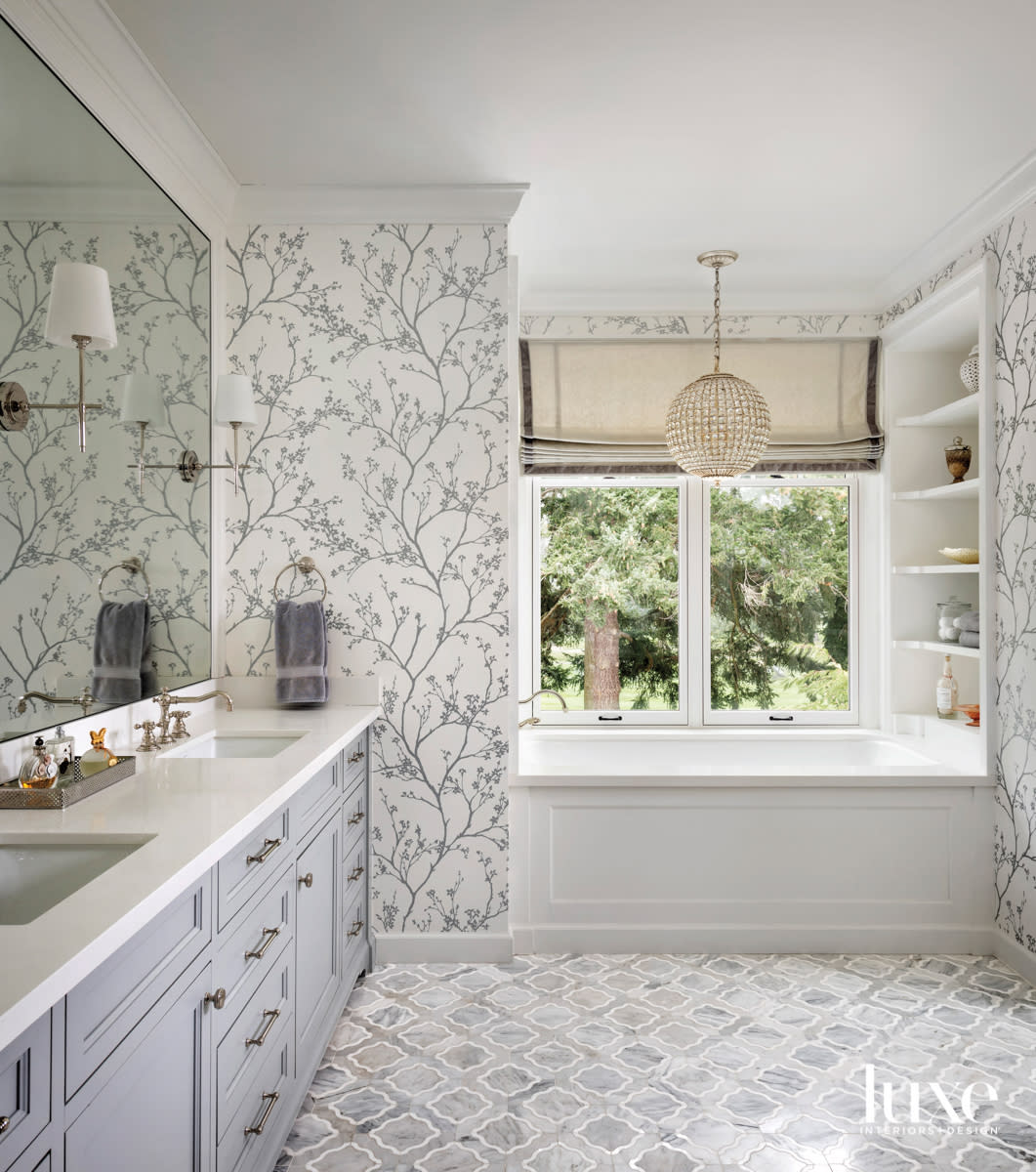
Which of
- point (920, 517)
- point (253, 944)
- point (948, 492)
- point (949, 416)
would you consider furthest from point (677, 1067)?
point (949, 416)

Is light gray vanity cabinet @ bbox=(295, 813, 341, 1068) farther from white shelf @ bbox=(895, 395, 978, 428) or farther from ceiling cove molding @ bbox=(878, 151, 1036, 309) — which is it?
ceiling cove molding @ bbox=(878, 151, 1036, 309)

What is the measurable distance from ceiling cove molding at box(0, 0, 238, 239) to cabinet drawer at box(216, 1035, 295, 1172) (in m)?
2.18

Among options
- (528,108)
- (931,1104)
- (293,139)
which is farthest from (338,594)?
(931,1104)

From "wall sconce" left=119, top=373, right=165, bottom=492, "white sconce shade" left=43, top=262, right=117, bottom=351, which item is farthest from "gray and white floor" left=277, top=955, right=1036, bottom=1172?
"white sconce shade" left=43, top=262, right=117, bottom=351

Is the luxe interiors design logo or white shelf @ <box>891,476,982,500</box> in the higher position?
white shelf @ <box>891,476,982,500</box>

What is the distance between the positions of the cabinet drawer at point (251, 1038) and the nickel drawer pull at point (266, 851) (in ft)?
0.80

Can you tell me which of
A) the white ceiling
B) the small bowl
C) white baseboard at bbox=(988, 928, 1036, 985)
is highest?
the white ceiling

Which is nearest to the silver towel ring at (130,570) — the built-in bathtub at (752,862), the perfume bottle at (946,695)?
the built-in bathtub at (752,862)

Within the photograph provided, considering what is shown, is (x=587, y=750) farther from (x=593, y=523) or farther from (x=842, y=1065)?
(x=842, y=1065)

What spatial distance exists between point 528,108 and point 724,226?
3.51 ft

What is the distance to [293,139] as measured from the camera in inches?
101

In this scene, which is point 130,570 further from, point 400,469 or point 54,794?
point 400,469

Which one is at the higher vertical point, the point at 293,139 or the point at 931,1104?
the point at 293,139

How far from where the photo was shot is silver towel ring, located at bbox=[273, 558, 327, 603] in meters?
2.93
